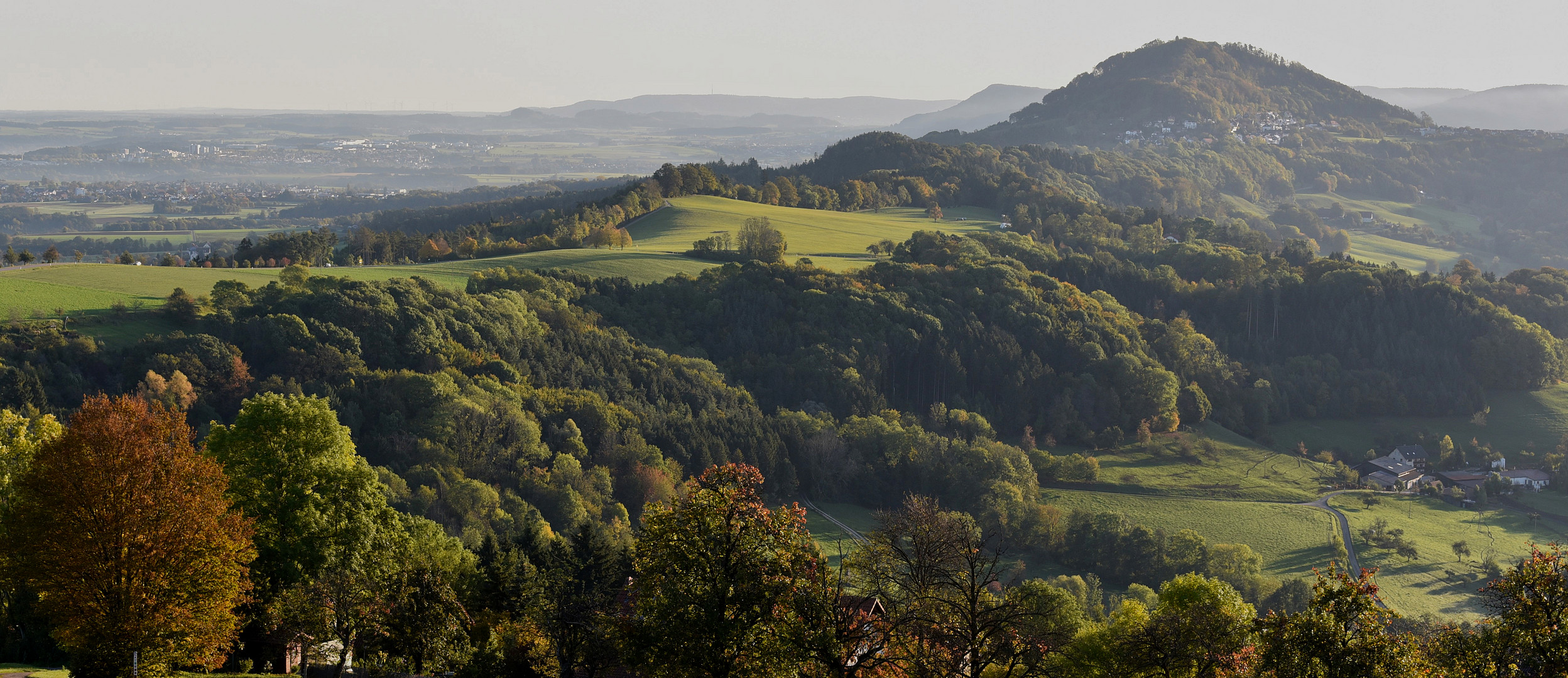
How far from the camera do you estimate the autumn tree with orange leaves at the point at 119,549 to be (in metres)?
22.7

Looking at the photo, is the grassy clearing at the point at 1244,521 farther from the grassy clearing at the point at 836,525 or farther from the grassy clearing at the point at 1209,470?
the grassy clearing at the point at 836,525

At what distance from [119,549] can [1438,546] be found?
7605cm

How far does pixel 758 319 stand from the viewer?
98625 millimetres

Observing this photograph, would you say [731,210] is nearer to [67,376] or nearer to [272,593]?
[67,376]

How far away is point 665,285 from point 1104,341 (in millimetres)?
43364

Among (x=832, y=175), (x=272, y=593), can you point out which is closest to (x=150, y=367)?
(x=272, y=593)

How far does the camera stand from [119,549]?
23.1 metres

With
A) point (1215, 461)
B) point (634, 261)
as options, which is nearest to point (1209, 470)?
point (1215, 461)

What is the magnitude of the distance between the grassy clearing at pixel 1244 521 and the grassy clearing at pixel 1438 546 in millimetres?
2906

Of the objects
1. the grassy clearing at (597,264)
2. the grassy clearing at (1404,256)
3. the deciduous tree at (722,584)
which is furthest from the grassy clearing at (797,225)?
the deciduous tree at (722,584)

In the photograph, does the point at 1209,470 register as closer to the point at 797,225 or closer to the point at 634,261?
the point at 634,261

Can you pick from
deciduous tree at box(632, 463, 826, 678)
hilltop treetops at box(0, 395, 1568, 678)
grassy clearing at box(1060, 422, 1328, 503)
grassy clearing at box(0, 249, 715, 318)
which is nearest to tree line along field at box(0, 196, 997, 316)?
grassy clearing at box(0, 249, 715, 318)

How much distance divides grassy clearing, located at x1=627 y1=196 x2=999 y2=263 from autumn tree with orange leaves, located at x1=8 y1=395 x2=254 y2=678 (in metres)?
88.9

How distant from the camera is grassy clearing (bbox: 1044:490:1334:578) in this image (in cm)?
6706
